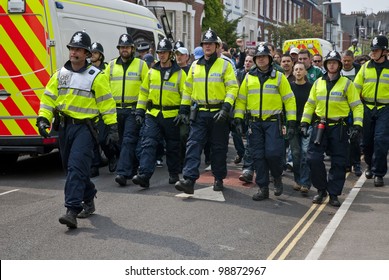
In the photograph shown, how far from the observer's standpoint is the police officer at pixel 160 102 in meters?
9.38

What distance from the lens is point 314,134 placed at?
8609mm

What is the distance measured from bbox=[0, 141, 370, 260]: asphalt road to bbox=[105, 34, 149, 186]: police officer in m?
→ 0.74

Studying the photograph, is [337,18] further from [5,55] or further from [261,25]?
[5,55]

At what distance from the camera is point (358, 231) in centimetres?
722

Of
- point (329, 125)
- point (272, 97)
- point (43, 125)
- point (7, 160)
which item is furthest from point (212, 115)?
point (7, 160)

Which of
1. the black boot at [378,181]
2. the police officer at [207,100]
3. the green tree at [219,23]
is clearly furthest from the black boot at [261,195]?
the green tree at [219,23]

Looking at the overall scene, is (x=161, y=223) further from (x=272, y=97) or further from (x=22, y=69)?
(x=22, y=69)

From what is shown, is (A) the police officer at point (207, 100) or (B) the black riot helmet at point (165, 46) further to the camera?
A: (B) the black riot helmet at point (165, 46)

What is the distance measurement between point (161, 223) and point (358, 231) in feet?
6.82

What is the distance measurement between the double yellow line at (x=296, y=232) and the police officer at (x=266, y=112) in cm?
72

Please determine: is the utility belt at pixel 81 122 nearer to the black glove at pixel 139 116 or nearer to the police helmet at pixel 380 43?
the black glove at pixel 139 116

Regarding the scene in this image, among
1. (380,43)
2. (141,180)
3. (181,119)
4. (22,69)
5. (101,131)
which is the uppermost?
(380,43)

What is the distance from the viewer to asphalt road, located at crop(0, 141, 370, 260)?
20.6 feet

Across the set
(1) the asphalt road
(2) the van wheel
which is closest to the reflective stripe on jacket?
(1) the asphalt road
